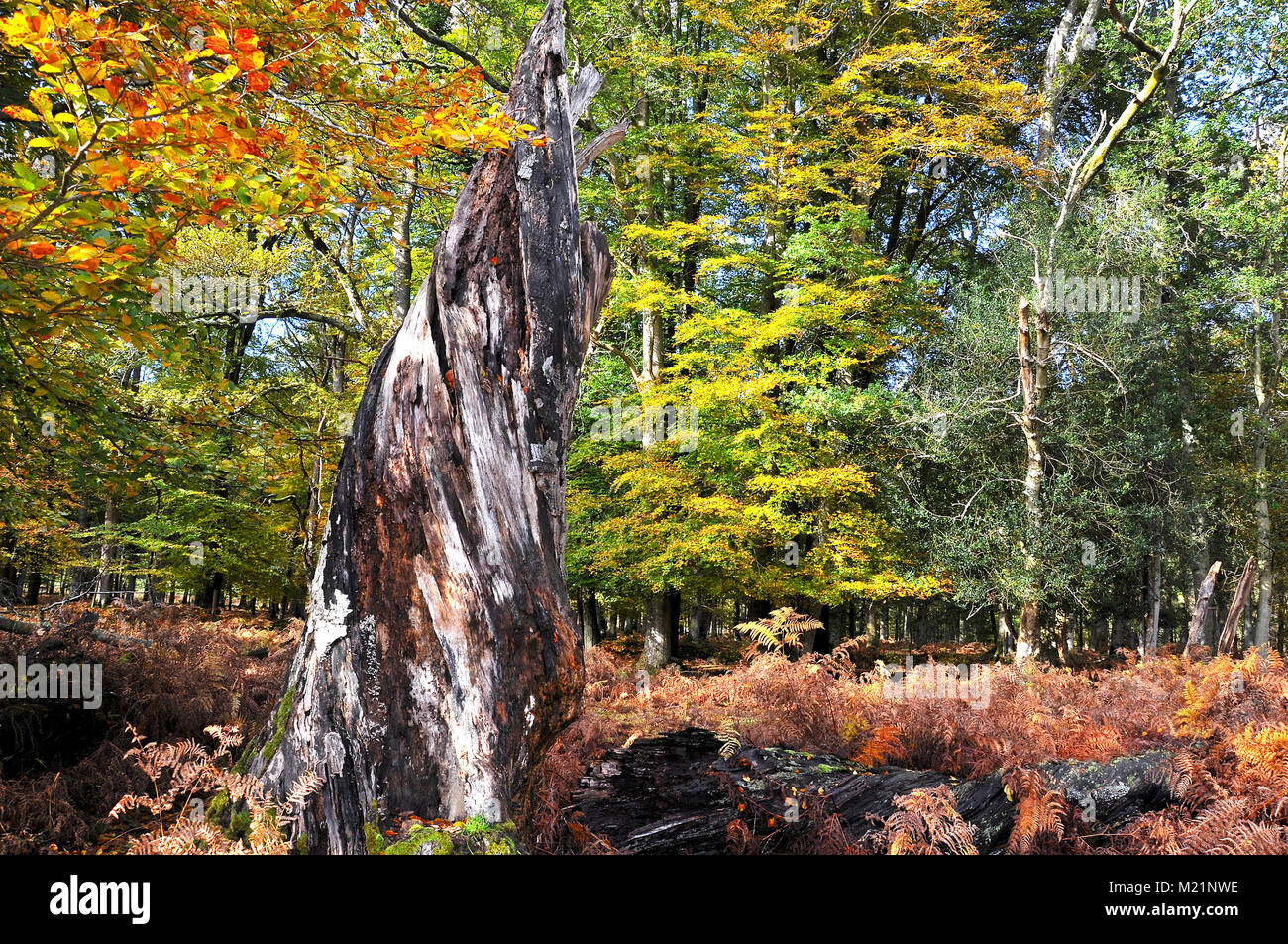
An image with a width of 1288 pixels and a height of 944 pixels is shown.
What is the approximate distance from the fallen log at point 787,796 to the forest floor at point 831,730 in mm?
134

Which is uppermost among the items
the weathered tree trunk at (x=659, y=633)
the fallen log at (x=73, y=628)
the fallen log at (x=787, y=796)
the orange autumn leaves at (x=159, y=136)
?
the orange autumn leaves at (x=159, y=136)

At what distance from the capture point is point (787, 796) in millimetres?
4871

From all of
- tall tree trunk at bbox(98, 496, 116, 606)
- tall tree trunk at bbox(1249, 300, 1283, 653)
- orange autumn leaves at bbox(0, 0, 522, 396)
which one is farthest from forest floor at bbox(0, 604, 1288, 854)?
tall tree trunk at bbox(1249, 300, 1283, 653)

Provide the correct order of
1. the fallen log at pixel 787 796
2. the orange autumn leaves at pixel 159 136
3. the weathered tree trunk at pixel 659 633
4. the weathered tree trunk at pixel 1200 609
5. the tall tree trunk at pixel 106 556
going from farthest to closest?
the weathered tree trunk at pixel 659 633, the tall tree trunk at pixel 106 556, the weathered tree trunk at pixel 1200 609, the fallen log at pixel 787 796, the orange autumn leaves at pixel 159 136

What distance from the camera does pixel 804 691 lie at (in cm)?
769

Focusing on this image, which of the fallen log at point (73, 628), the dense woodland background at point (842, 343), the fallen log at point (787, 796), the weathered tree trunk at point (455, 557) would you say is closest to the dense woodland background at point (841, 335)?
the dense woodland background at point (842, 343)

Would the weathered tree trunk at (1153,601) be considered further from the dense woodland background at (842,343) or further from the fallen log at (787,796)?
the fallen log at (787,796)

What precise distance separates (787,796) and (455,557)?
2927 millimetres

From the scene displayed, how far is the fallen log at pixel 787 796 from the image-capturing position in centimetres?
426

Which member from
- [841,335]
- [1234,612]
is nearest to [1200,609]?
[1234,612]

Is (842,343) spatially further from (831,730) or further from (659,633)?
(831,730)

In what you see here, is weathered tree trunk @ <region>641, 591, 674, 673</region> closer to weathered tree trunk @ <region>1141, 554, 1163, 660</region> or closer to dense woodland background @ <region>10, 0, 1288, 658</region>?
dense woodland background @ <region>10, 0, 1288, 658</region>

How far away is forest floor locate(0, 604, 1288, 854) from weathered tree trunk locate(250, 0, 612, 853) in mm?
781

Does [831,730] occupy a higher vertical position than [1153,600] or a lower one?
higher
